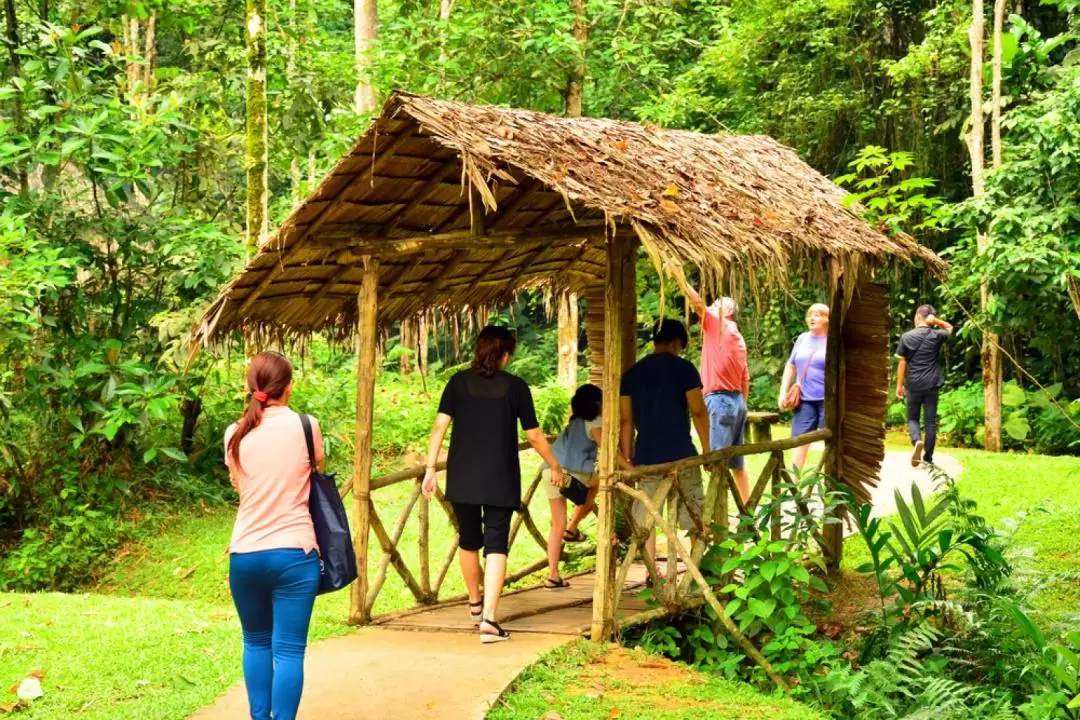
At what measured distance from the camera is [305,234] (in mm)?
7316

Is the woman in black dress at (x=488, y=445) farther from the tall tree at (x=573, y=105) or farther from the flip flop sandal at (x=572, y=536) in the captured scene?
the tall tree at (x=573, y=105)

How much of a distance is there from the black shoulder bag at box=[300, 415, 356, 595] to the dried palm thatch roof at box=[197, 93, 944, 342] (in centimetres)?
195

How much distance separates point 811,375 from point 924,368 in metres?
3.29

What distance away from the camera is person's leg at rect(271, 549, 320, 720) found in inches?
189

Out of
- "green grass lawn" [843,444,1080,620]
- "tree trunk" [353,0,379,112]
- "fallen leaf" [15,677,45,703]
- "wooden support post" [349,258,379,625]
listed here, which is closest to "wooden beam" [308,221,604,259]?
"wooden support post" [349,258,379,625]

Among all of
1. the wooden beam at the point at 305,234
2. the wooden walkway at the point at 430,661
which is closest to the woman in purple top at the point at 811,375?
the wooden walkway at the point at 430,661

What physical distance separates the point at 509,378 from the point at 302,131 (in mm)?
6677

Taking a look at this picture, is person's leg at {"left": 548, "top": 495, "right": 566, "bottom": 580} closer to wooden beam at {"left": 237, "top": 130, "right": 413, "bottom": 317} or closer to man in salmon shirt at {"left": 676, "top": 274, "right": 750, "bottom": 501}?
man in salmon shirt at {"left": 676, "top": 274, "right": 750, "bottom": 501}

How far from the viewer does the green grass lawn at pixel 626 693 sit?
19.0 feet

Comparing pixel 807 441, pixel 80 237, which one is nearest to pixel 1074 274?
pixel 807 441

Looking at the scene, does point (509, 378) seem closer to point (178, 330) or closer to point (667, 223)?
point (667, 223)

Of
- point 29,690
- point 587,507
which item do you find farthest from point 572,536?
point 29,690

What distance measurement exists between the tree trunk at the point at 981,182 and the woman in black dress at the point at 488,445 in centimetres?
1031

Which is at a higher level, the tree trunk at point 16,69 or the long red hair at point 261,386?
the tree trunk at point 16,69
